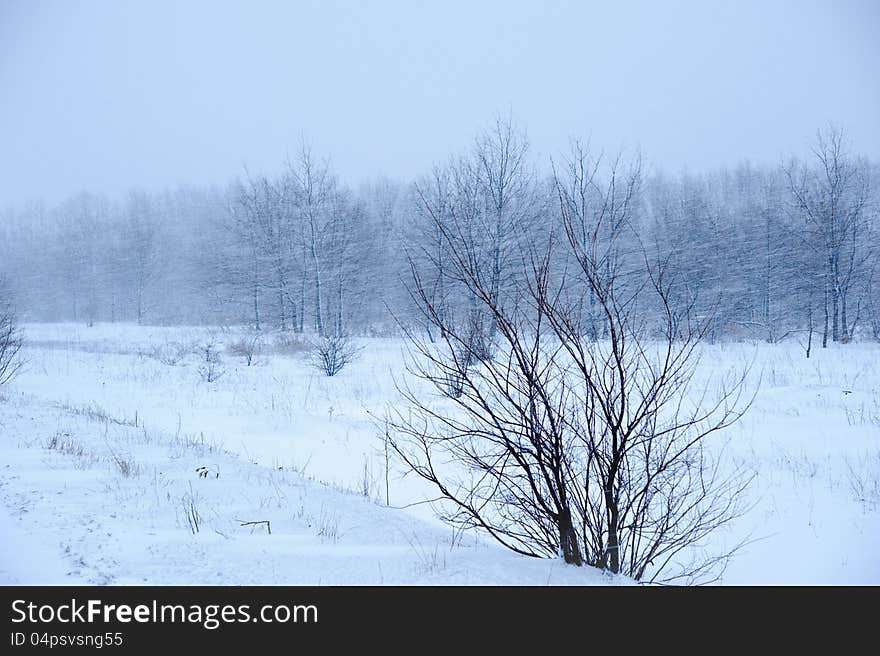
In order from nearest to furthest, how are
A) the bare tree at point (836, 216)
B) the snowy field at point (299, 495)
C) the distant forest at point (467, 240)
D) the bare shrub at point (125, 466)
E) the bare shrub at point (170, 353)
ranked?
the snowy field at point (299, 495)
the bare shrub at point (125, 466)
the bare shrub at point (170, 353)
the bare tree at point (836, 216)
the distant forest at point (467, 240)

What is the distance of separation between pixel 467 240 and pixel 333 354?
19.6 feet

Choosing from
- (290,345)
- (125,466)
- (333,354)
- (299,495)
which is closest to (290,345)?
(290,345)

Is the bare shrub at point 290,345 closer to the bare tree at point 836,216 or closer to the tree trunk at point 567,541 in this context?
the tree trunk at point 567,541

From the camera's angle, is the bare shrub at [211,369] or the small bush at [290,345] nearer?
the bare shrub at [211,369]

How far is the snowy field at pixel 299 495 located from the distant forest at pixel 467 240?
181 inches

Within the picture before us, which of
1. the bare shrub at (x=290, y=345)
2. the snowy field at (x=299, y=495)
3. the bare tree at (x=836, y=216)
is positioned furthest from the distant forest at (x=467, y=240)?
the snowy field at (x=299, y=495)

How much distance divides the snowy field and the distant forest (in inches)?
181

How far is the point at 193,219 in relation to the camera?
2112 inches

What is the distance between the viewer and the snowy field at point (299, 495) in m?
2.79
